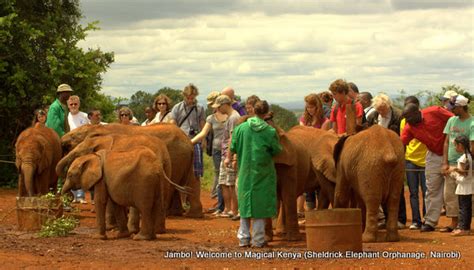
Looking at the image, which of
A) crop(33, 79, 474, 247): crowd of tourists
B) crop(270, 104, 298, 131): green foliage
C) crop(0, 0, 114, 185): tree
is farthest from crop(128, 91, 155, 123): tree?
crop(33, 79, 474, 247): crowd of tourists

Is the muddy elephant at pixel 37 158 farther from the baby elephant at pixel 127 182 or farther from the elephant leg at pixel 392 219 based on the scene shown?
the elephant leg at pixel 392 219

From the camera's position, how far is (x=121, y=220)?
15.6 metres

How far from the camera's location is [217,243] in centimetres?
1471

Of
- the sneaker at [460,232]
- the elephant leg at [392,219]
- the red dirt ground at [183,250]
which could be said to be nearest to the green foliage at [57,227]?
the red dirt ground at [183,250]

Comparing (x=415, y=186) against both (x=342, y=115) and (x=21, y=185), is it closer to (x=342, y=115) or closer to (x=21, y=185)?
(x=342, y=115)

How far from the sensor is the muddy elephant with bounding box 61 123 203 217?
17797 millimetres

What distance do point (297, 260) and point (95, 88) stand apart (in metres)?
16.9

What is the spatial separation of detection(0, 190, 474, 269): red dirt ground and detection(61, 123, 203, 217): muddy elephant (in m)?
1.37

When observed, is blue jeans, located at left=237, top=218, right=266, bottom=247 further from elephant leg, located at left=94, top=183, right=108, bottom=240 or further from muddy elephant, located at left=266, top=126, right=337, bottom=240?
elephant leg, located at left=94, top=183, right=108, bottom=240

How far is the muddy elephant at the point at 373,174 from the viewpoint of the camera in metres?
14.7

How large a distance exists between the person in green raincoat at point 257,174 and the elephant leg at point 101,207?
2219mm

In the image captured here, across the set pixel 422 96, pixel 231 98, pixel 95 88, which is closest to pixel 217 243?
pixel 231 98

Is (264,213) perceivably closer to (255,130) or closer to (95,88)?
(255,130)

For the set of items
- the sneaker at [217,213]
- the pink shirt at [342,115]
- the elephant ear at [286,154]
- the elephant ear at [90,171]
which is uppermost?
the pink shirt at [342,115]
